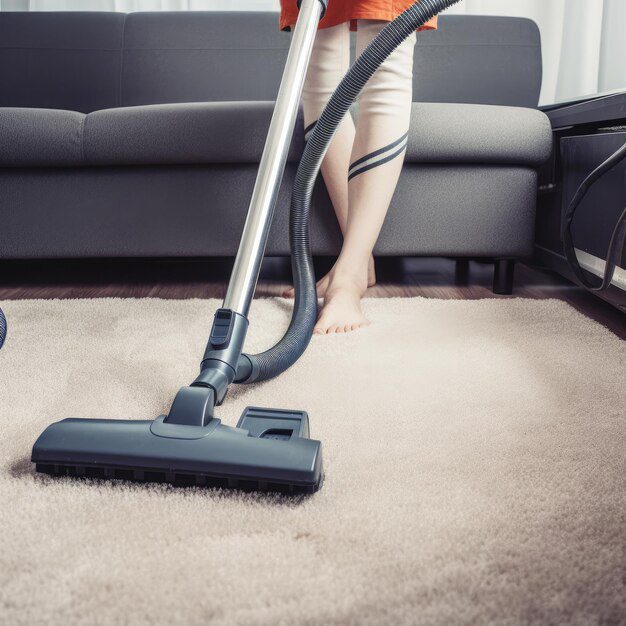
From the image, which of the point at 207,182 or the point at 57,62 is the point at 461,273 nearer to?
the point at 207,182

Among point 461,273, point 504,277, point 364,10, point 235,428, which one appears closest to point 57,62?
point 364,10

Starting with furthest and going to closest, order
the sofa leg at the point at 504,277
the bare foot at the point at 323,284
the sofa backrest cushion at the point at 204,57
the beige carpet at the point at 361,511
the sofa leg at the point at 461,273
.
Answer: the sofa backrest cushion at the point at 204,57, the sofa leg at the point at 461,273, the sofa leg at the point at 504,277, the bare foot at the point at 323,284, the beige carpet at the point at 361,511

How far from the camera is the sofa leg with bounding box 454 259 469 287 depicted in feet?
4.89

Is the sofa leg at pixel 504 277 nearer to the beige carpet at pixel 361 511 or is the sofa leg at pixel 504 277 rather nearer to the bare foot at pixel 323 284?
the bare foot at pixel 323 284

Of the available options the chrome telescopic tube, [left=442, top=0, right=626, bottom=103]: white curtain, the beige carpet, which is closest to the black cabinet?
the beige carpet

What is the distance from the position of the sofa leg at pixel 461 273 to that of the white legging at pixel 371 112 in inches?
16.3

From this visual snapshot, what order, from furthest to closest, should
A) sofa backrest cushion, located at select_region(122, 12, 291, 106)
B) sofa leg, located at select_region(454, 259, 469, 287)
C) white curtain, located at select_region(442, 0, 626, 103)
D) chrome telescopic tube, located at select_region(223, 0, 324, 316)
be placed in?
white curtain, located at select_region(442, 0, 626, 103) < sofa backrest cushion, located at select_region(122, 12, 291, 106) < sofa leg, located at select_region(454, 259, 469, 287) < chrome telescopic tube, located at select_region(223, 0, 324, 316)

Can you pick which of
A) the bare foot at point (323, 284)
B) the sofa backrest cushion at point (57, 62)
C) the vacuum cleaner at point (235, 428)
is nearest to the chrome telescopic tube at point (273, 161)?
the vacuum cleaner at point (235, 428)

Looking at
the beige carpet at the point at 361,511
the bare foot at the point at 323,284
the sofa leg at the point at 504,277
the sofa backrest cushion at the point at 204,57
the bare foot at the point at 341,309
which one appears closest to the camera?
the beige carpet at the point at 361,511

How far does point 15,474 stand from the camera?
519 millimetres

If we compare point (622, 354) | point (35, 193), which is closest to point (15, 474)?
point (622, 354)

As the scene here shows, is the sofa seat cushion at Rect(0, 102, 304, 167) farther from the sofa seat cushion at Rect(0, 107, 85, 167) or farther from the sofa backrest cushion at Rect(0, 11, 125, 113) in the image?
the sofa backrest cushion at Rect(0, 11, 125, 113)

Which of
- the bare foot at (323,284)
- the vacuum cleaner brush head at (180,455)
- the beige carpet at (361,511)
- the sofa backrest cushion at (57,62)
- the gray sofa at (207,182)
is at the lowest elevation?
the bare foot at (323,284)

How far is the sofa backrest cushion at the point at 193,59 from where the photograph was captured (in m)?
1.90
